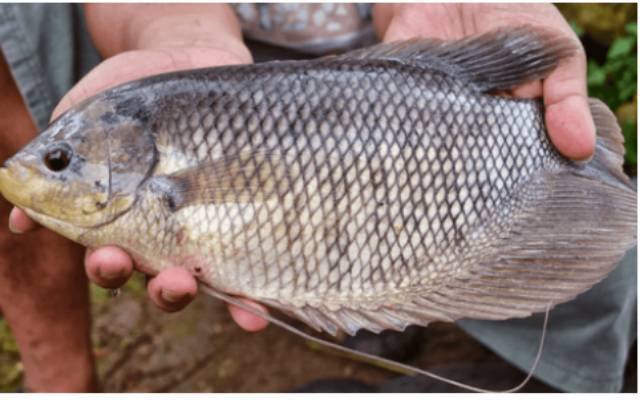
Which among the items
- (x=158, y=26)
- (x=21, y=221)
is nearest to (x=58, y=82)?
(x=158, y=26)

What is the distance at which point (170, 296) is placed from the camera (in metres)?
1.66

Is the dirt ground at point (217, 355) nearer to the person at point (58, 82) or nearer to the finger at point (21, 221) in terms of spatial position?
the person at point (58, 82)

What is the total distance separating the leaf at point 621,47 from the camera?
303 cm

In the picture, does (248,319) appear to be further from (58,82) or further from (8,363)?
(8,363)

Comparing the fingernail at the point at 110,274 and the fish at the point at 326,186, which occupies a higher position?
the fish at the point at 326,186

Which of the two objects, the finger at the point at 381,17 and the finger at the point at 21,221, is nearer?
the finger at the point at 21,221

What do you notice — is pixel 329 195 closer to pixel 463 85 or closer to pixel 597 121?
pixel 463 85

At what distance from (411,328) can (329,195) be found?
1482 mm

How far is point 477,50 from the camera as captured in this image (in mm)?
1806

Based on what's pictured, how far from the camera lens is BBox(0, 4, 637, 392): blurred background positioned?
2.90 meters

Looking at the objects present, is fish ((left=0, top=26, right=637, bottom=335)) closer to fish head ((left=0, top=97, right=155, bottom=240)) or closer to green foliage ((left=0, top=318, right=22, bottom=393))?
fish head ((left=0, top=97, right=155, bottom=240))

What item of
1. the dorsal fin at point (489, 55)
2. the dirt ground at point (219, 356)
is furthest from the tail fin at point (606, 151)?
the dirt ground at point (219, 356)
